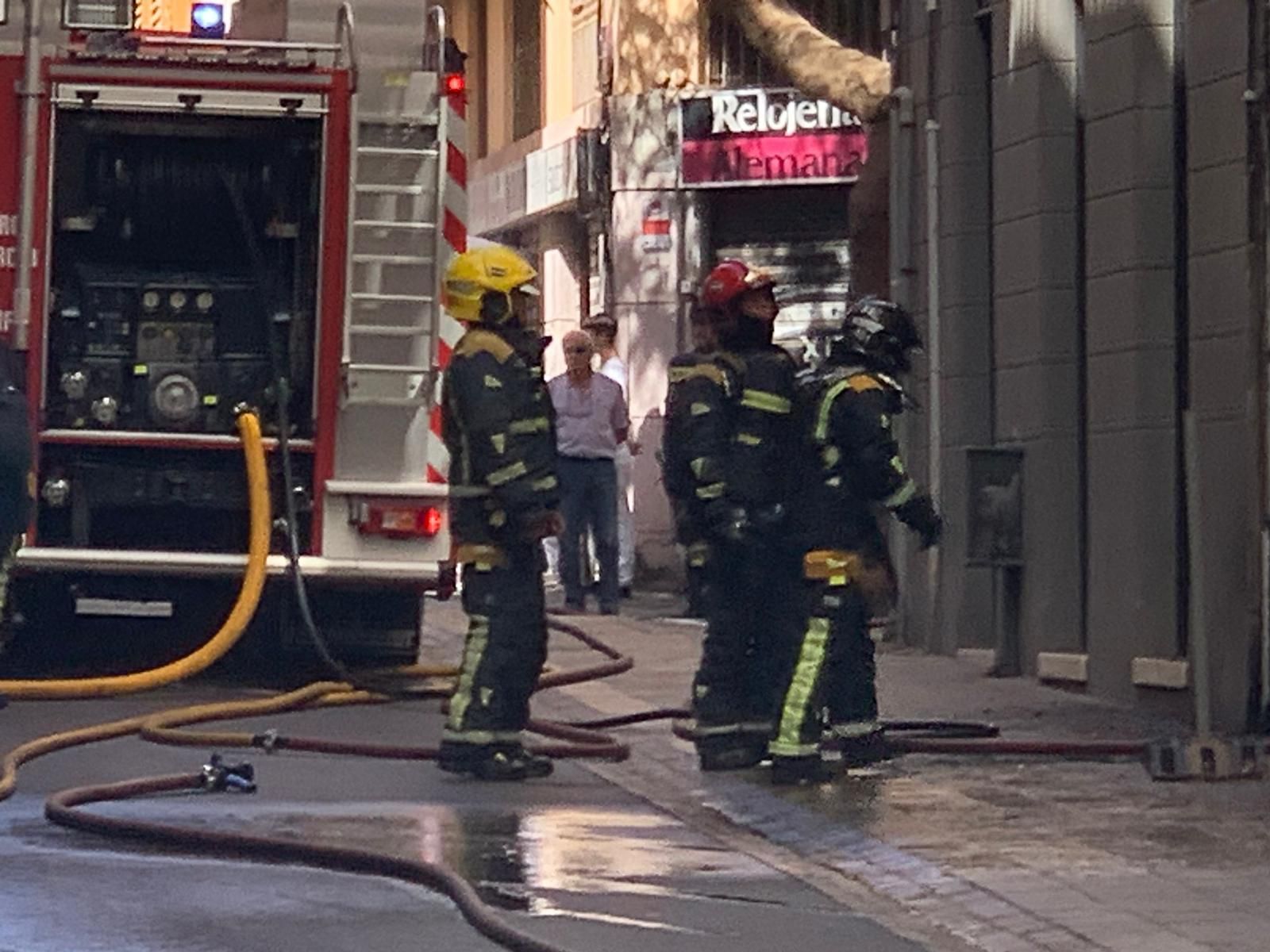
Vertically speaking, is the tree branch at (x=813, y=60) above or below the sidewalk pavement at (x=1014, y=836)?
above

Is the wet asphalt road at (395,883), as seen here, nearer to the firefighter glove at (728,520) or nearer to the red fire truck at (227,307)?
the firefighter glove at (728,520)

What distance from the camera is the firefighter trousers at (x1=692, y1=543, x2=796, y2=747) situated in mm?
11734

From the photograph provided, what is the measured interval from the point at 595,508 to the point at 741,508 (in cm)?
866

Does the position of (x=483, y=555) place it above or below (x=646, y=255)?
below

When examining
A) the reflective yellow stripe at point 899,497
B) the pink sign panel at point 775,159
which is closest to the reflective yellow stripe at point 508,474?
the reflective yellow stripe at point 899,497

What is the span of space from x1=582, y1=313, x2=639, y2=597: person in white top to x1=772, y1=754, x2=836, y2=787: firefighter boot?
30.3 feet

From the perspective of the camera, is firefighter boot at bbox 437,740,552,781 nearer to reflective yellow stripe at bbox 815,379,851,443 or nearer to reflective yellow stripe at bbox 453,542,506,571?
reflective yellow stripe at bbox 453,542,506,571

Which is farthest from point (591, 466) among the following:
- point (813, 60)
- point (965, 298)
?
point (965, 298)

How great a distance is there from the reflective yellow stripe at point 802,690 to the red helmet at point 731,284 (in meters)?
1.14

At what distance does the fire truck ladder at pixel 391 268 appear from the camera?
48.9 ft

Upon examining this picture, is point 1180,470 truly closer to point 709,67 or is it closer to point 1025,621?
point 1025,621

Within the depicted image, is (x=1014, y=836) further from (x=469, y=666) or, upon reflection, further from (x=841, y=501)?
(x=469, y=666)

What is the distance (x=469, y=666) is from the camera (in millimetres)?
11664

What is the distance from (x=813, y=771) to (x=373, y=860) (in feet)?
9.28
